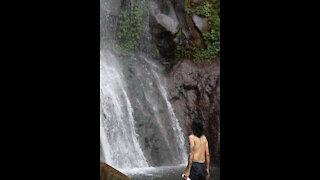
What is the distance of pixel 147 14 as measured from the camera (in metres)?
13.2

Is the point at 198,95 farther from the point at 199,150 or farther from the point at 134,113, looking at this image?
the point at 199,150

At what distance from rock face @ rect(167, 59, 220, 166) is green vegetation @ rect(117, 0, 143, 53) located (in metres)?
1.67

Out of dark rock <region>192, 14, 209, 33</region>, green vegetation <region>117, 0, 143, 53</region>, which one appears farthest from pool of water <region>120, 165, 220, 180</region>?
dark rock <region>192, 14, 209, 33</region>

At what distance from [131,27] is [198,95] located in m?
3.45

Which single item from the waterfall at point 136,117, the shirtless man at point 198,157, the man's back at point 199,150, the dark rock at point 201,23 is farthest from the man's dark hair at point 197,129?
the dark rock at point 201,23

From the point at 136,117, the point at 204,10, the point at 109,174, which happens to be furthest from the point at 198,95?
the point at 109,174

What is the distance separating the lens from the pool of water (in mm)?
9242

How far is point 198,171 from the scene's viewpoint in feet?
16.8

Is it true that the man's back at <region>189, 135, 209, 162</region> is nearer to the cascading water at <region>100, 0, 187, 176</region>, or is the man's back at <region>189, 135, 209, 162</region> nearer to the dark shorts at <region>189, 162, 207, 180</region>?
the dark shorts at <region>189, 162, 207, 180</region>
